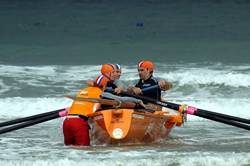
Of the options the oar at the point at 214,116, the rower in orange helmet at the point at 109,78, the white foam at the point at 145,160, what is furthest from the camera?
the oar at the point at 214,116

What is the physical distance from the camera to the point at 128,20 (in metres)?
33.7

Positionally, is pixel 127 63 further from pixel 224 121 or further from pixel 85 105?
pixel 85 105

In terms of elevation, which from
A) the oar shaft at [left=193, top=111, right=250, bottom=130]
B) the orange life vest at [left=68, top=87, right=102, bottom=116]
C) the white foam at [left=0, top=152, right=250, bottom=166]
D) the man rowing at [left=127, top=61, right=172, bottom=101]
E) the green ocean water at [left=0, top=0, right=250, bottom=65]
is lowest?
the white foam at [left=0, top=152, right=250, bottom=166]

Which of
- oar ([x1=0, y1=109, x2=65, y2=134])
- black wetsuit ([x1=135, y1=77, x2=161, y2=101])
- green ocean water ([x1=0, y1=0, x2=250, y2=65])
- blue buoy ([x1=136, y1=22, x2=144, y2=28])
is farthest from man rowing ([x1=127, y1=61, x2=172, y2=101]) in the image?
blue buoy ([x1=136, y1=22, x2=144, y2=28])

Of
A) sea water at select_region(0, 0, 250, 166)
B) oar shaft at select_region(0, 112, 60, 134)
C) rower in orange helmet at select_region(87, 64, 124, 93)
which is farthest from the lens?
oar shaft at select_region(0, 112, 60, 134)

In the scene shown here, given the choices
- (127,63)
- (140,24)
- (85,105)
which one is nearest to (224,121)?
(85,105)

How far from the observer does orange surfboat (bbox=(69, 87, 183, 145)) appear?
13.1m

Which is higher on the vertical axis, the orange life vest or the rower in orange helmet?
the rower in orange helmet

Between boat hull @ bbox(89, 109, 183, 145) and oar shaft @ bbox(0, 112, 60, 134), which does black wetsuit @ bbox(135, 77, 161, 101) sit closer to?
boat hull @ bbox(89, 109, 183, 145)

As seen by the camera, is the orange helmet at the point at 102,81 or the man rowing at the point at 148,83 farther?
the man rowing at the point at 148,83

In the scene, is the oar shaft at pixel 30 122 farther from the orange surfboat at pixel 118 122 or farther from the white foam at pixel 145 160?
the white foam at pixel 145 160

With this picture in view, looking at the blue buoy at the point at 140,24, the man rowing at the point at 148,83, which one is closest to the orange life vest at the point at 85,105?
the man rowing at the point at 148,83

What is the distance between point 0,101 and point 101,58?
23.0 ft

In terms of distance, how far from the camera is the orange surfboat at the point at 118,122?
1313 cm
